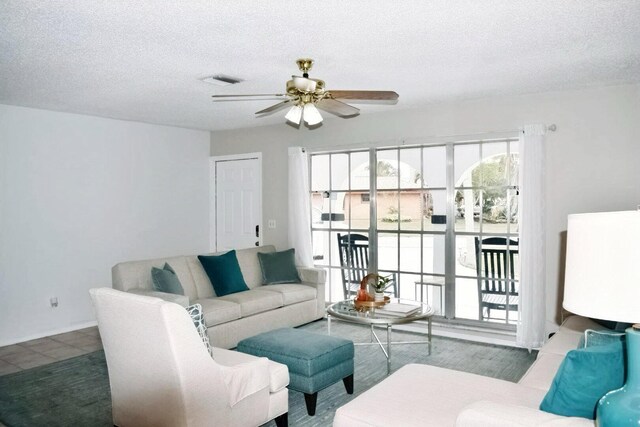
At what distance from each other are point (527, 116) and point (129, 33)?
11.9 ft

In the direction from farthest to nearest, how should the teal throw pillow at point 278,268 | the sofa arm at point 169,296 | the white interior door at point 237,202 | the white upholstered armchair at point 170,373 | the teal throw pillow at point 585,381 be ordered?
the white interior door at point 237,202
the teal throw pillow at point 278,268
the sofa arm at point 169,296
the white upholstered armchair at point 170,373
the teal throw pillow at point 585,381

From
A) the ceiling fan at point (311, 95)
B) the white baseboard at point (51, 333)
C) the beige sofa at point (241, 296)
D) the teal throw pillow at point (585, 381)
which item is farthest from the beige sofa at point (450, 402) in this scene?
the white baseboard at point (51, 333)

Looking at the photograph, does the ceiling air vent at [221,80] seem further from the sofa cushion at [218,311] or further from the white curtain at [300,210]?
the white curtain at [300,210]

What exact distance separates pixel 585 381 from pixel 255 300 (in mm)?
3424

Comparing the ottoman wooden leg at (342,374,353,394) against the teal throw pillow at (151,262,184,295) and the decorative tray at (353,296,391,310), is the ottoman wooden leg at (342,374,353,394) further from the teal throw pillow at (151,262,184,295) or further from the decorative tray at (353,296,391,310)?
the teal throw pillow at (151,262,184,295)

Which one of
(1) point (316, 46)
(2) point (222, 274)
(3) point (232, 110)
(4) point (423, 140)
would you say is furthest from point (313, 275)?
(1) point (316, 46)

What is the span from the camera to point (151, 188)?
632 centimetres

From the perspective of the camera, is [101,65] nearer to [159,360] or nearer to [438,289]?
[159,360]

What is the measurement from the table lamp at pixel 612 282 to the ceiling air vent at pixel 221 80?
3.10 metres

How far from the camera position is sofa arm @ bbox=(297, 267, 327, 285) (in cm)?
565

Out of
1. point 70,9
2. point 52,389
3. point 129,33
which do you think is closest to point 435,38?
point 129,33

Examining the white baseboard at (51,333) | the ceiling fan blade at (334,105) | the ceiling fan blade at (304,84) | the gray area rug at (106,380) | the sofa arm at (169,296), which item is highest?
the ceiling fan blade at (304,84)

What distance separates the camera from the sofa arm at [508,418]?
168 cm

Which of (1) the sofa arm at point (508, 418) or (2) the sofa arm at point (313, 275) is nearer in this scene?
(1) the sofa arm at point (508, 418)
